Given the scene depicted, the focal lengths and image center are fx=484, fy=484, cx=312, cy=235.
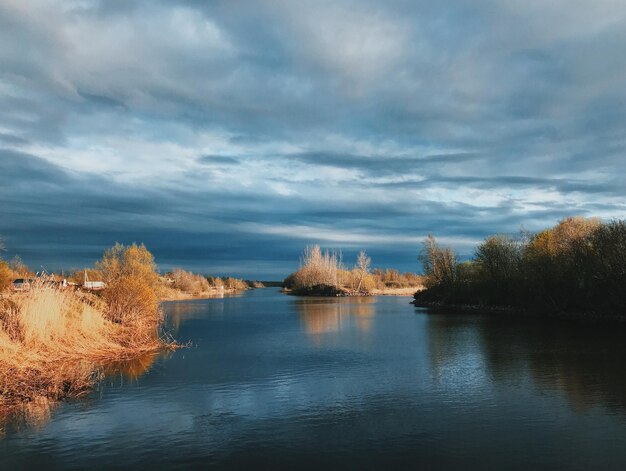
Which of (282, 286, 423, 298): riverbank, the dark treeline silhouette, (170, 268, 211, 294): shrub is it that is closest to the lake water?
the dark treeline silhouette

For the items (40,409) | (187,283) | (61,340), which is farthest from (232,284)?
(40,409)

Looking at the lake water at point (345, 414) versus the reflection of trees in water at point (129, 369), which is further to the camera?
the reflection of trees in water at point (129, 369)

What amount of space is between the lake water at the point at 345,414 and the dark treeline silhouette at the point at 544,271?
1698 centimetres

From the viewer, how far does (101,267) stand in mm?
58062

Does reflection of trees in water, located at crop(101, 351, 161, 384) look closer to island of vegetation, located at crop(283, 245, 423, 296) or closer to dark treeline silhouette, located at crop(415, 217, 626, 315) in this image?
dark treeline silhouette, located at crop(415, 217, 626, 315)

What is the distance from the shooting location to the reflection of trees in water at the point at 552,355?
558 inches

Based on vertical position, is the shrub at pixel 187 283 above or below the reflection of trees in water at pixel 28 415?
above

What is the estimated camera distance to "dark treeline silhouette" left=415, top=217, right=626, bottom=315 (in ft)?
120

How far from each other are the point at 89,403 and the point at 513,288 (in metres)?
45.3

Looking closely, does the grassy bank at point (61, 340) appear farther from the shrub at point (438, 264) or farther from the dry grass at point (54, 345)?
the shrub at point (438, 264)

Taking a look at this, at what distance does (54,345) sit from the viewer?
59.0ft

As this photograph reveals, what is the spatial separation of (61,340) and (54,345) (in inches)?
32.6

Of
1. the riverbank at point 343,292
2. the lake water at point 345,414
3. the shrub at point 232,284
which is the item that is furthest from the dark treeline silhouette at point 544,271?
the shrub at point 232,284

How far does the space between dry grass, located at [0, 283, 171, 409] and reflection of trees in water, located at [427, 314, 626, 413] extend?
12604 mm
